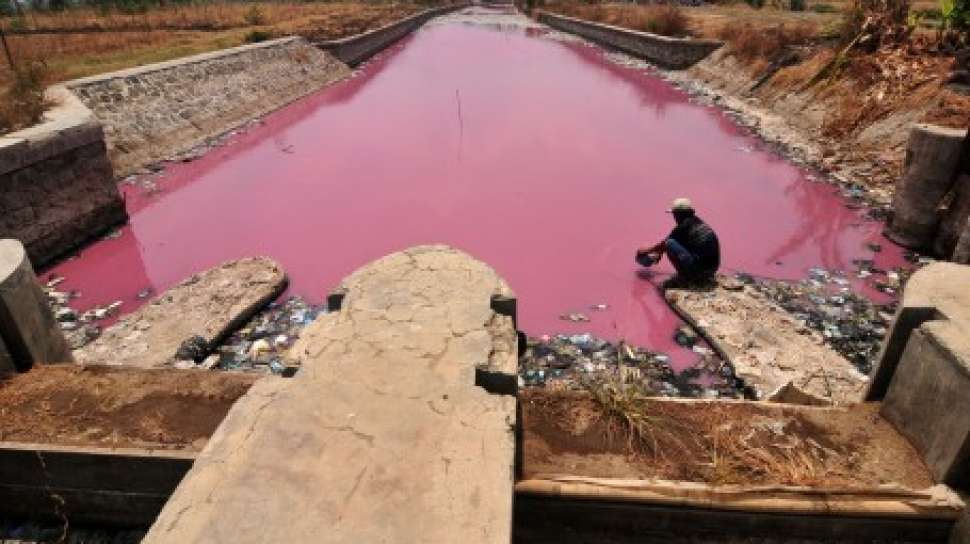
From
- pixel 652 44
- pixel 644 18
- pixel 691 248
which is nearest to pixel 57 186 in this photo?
pixel 691 248

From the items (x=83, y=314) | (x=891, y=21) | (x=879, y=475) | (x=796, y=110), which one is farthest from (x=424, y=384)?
(x=891, y=21)

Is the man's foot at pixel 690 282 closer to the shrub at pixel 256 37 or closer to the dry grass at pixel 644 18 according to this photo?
the shrub at pixel 256 37

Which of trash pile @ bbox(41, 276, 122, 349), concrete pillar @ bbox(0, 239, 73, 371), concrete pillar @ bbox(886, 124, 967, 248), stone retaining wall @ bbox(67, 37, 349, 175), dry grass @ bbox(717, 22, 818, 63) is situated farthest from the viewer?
dry grass @ bbox(717, 22, 818, 63)

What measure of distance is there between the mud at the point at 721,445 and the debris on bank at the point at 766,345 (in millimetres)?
729

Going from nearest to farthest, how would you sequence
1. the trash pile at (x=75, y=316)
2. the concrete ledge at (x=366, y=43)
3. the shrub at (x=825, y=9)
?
1. the trash pile at (x=75, y=316)
2. the concrete ledge at (x=366, y=43)
3. the shrub at (x=825, y=9)

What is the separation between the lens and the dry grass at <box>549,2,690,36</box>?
2592 centimetres

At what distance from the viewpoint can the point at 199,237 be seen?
858 centimetres

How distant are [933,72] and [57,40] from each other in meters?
26.3

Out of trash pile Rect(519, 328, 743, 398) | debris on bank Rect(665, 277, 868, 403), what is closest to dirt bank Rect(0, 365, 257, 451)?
trash pile Rect(519, 328, 743, 398)

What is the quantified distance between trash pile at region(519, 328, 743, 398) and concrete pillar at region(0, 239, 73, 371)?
3955 millimetres

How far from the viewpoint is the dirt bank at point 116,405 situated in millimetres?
3682

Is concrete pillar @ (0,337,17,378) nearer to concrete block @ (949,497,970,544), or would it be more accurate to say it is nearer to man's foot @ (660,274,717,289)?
concrete block @ (949,497,970,544)

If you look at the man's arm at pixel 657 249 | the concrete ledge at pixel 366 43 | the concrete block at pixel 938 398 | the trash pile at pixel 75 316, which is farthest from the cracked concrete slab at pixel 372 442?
the concrete ledge at pixel 366 43

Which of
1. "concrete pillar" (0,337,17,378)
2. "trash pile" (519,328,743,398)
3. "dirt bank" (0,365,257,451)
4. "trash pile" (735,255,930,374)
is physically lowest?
"trash pile" (519,328,743,398)
